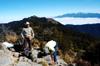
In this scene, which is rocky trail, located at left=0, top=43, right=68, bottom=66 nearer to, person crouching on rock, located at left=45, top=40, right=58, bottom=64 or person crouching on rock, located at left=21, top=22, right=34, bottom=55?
person crouching on rock, located at left=45, top=40, right=58, bottom=64

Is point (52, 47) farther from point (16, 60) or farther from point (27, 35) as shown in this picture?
point (16, 60)

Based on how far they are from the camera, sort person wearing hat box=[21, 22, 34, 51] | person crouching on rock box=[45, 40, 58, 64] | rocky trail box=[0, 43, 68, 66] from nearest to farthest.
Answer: rocky trail box=[0, 43, 68, 66] → person crouching on rock box=[45, 40, 58, 64] → person wearing hat box=[21, 22, 34, 51]

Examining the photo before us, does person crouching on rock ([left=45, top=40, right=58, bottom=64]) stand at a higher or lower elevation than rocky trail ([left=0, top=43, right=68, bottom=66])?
higher

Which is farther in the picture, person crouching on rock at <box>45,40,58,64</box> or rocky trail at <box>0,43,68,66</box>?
person crouching on rock at <box>45,40,58,64</box>

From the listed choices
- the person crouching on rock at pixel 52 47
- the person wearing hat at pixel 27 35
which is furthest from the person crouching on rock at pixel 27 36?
the person crouching on rock at pixel 52 47

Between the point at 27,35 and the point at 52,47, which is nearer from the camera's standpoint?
the point at 52,47

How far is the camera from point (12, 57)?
1574cm

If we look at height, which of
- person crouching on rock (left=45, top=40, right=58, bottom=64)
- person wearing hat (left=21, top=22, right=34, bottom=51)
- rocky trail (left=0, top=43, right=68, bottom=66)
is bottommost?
rocky trail (left=0, top=43, right=68, bottom=66)

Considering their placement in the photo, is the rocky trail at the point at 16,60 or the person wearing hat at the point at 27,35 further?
the person wearing hat at the point at 27,35

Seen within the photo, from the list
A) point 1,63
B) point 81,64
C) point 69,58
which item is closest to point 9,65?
point 1,63

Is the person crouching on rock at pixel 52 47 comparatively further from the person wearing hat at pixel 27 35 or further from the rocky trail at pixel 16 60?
the person wearing hat at pixel 27 35

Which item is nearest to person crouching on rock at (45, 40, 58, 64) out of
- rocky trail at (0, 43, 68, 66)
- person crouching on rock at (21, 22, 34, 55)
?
rocky trail at (0, 43, 68, 66)

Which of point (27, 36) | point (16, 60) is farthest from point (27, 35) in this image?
point (16, 60)

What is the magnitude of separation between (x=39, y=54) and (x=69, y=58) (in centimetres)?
335
